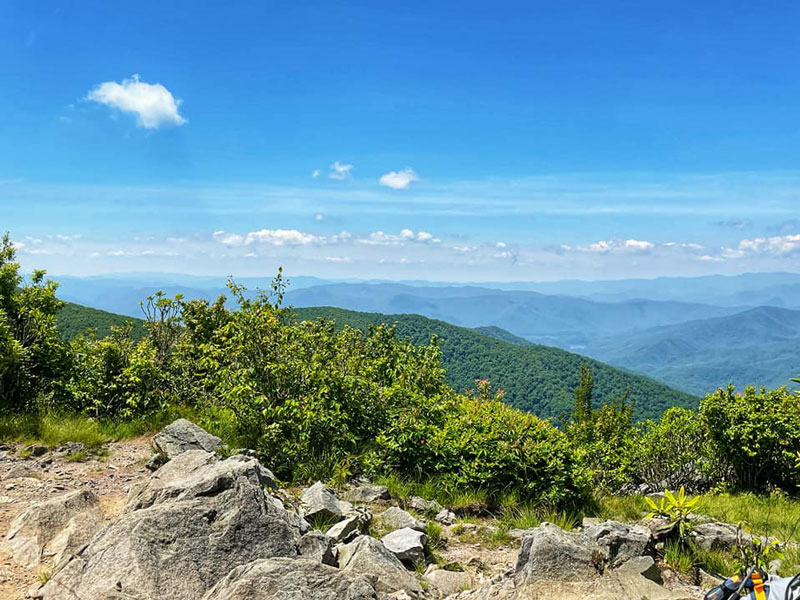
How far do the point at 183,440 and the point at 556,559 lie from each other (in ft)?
18.4

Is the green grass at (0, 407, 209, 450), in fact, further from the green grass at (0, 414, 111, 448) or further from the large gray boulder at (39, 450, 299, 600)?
the large gray boulder at (39, 450, 299, 600)

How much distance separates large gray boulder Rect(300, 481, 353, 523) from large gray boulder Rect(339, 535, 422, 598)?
3.15 ft

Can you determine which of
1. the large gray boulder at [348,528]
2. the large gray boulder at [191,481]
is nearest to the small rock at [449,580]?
the large gray boulder at [348,528]

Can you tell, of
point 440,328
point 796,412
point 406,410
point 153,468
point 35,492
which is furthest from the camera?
point 440,328

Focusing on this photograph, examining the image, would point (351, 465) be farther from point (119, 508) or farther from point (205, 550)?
point (205, 550)

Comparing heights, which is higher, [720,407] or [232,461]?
[232,461]

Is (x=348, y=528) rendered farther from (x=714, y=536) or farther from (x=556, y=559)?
(x=714, y=536)

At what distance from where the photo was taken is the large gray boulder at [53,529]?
4949 millimetres

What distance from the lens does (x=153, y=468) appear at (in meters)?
7.54

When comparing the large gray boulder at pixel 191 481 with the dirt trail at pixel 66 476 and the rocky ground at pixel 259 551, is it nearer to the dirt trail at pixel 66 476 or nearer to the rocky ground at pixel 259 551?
the rocky ground at pixel 259 551

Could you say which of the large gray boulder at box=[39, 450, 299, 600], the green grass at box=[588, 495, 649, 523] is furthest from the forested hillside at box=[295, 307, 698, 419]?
the large gray boulder at box=[39, 450, 299, 600]

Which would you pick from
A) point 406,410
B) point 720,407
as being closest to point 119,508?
point 406,410

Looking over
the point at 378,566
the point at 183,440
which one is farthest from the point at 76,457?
the point at 378,566

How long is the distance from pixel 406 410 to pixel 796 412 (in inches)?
380
